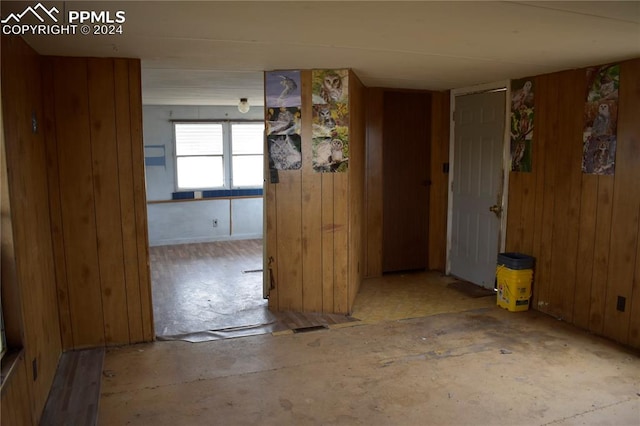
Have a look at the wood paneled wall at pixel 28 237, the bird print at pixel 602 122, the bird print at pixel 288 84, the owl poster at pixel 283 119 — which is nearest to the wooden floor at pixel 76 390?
the wood paneled wall at pixel 28 237

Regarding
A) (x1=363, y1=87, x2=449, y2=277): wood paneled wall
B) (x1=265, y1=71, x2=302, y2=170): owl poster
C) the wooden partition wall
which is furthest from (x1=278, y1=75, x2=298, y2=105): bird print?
(x1=363, y1=87, x2=449, y2=277): wood paneled wall

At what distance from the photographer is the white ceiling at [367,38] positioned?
7.43 feet

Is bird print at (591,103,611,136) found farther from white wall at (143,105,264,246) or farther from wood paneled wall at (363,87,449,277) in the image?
white wall at (143,105,264,246)

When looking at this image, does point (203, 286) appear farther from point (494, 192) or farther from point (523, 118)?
point (523, 118)

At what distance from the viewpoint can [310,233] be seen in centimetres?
432

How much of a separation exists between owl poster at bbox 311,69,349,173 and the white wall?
4147 mm

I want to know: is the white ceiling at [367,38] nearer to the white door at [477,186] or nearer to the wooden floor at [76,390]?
the white door at [477,186]

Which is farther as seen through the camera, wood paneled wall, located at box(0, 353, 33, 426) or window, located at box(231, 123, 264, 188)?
window, located at box(231, 123, 264, 188)

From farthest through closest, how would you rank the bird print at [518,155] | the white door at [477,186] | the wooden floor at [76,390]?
the white door at [477,186] → the bird print at [518,155] → the wooden floor at [76,390]

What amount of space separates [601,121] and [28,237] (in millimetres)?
3980

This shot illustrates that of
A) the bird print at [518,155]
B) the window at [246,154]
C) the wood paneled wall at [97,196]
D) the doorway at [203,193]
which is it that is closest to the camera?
the wood paneled wall at [97,196]

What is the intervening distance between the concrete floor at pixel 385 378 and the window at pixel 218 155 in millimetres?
4560

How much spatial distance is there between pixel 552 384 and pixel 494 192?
2225mm

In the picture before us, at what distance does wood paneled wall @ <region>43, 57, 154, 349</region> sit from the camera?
11.2ft
